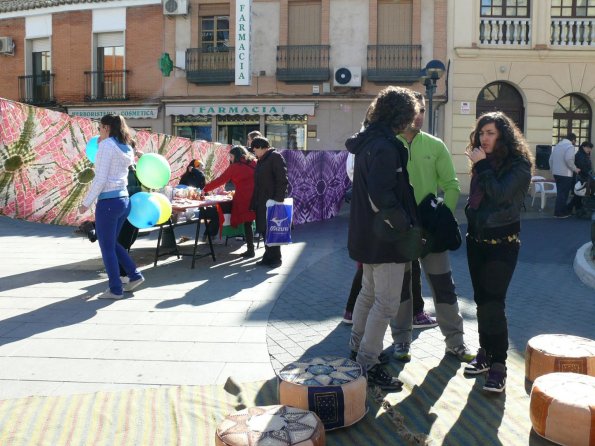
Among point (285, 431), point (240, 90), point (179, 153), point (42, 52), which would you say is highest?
point (42, 52)

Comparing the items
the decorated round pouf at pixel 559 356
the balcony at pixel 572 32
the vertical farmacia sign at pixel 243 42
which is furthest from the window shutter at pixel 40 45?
the decorated round pouf at pixel 559 356

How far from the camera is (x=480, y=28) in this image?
20.9 meters

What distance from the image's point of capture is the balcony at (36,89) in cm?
2534

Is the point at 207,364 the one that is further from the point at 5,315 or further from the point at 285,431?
the point at 5,315

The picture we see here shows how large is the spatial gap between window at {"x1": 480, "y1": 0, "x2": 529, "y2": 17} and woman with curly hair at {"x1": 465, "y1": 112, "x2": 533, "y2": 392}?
18.7 m

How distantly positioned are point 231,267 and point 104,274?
5.45ft

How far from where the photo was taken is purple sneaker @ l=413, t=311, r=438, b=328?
5.57m

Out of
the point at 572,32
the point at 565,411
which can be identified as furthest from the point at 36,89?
the point at 565,411

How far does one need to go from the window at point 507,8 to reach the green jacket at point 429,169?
1821 cm

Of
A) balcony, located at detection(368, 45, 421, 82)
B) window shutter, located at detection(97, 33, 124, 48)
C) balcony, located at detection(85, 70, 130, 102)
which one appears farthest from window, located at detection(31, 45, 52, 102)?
balcony, located at detection(368, 45, 421, 82)

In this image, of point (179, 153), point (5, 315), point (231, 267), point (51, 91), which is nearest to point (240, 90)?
point (51, 91)

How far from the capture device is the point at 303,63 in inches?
872

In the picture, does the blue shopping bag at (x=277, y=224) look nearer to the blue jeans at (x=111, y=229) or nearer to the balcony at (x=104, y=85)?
the blue jeans at (x=111, y=229)

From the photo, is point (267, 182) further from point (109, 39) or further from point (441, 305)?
point (109, 39)
